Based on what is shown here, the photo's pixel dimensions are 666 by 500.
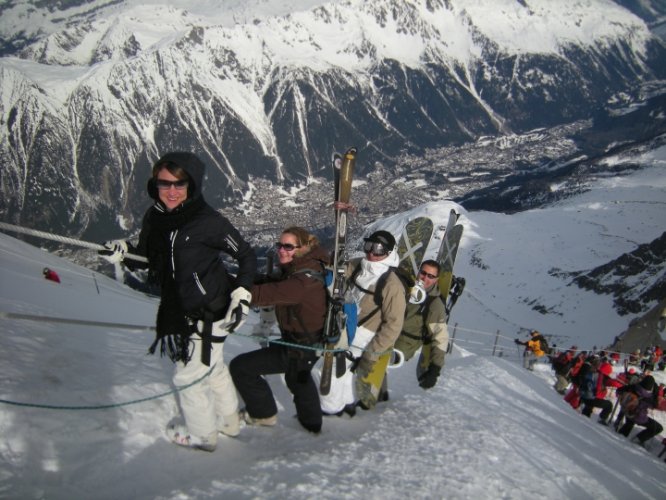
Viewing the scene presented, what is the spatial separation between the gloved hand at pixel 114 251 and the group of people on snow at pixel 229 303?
1cm

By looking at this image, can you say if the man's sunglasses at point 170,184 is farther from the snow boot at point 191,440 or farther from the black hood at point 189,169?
the snow boot at point 191,440

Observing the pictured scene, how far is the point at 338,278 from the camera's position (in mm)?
5730

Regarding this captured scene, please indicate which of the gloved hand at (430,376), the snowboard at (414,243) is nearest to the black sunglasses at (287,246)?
the gloved hand at (430,376)

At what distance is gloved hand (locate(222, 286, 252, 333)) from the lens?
4.16m

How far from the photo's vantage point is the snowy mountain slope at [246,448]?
388 centimetres

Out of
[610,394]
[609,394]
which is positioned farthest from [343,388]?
[610,394]

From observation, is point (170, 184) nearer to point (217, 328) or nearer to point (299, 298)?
point (217, 328)

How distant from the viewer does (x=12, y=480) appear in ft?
11.4

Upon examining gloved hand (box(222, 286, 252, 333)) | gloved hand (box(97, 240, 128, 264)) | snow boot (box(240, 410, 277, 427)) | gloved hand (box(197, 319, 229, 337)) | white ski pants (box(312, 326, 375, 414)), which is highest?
gloved hand (box(97, 240, 128, 264))

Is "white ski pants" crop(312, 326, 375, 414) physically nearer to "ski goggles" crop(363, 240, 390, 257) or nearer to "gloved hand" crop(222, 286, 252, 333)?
"ski goggles" crop(363, 240, 390, 257)

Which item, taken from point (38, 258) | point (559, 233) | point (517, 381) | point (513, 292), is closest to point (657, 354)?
point (517, 381)

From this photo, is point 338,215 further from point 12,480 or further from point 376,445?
point 12,480

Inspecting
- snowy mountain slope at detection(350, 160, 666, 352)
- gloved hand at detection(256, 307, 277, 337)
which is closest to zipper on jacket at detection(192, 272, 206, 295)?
gloved hand at detection(256, 307, 277, 337)

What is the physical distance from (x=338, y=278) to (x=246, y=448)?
2.30m
